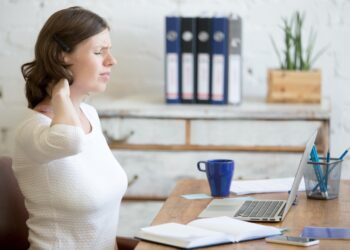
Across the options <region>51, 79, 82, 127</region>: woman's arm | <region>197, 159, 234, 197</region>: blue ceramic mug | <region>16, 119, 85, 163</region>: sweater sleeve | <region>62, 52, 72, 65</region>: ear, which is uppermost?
<region>62, 52, 72, 65</region>: ear

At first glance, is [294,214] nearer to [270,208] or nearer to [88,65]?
[270,208]

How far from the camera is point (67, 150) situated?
6.16ft

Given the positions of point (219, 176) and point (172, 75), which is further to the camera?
point (172, 75)

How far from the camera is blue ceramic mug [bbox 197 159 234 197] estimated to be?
6.84 ft

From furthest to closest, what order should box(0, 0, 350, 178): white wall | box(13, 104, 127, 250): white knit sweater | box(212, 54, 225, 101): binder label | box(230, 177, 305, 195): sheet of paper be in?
box(0, 0, 350, 178): white wall
box(212, 54, 225, 101): binder label
box(230, 177, 305, 195): sheet of paper
box(13, 104, 127, 250): white knit sweater

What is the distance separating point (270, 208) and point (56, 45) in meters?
0.70

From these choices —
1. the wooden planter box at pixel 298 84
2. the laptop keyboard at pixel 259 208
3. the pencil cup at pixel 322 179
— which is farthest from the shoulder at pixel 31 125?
the wooden planter box at pixel 298 84

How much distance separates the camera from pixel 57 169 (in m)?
1.95

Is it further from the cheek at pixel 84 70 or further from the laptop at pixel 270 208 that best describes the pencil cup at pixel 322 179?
the cheek at pixel 84 70

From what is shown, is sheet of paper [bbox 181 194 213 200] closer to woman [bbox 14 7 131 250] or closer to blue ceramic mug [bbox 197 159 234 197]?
blue ceramic mug [bbox 197 159 234 197]

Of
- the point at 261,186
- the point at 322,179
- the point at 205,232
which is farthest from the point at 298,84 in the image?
the point at 205,232

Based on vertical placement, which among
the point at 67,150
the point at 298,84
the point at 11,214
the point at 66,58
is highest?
the point at 66,58

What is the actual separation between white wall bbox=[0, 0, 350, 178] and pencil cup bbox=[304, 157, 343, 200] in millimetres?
1306

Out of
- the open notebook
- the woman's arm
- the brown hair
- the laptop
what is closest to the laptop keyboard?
the laptop
